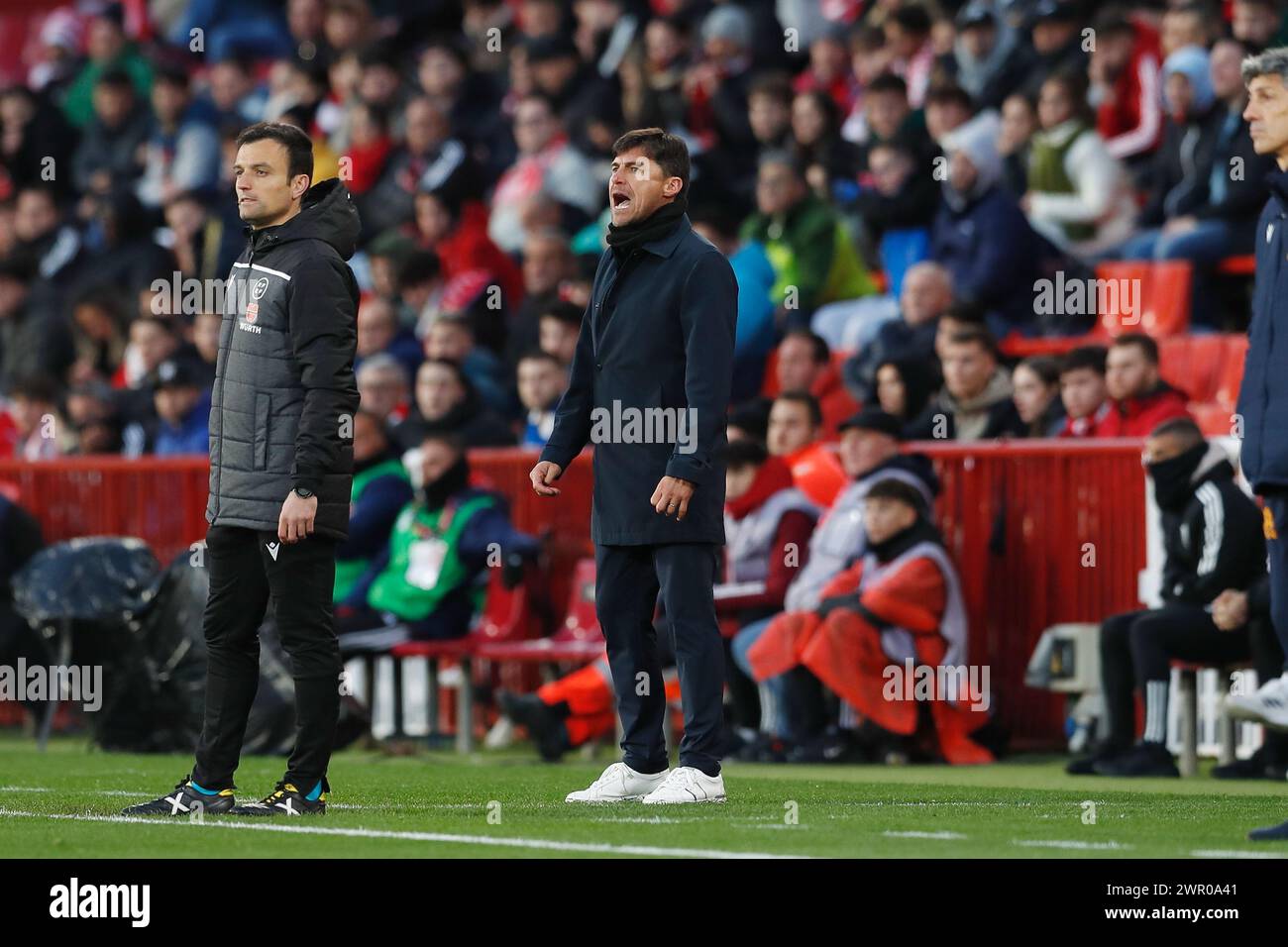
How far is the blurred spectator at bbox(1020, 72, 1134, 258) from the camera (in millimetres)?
16266

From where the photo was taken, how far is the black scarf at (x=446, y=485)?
1454 centimetres

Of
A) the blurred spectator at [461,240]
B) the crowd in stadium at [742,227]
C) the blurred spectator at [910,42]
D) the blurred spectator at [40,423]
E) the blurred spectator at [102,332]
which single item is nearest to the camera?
the crowd in stadium at [742,227]

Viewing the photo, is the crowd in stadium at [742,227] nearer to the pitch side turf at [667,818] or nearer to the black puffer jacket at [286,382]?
the pitch side turf at [667,818]

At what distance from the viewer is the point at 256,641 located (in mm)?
8812

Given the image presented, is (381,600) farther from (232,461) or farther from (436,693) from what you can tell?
(232,461)

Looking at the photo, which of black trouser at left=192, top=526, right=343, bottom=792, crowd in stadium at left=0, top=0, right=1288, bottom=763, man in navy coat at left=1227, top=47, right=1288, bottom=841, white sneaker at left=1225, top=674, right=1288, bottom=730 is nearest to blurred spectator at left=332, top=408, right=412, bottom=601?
crowd in stadium at left=0, top=0, right=1288, bottom=763

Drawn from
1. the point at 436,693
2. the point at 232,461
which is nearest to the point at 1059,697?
the point at 436,693

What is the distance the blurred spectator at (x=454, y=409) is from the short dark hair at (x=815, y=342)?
1.81 m

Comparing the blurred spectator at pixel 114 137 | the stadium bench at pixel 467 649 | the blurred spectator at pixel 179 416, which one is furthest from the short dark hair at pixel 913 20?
the blurred spectator at pixel 114 137

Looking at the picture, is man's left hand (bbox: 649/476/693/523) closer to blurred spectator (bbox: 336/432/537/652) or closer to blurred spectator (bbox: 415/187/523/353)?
blurred spectator (bbox: 336/432/537/652)

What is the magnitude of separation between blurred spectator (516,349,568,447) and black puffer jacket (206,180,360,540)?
264 inches

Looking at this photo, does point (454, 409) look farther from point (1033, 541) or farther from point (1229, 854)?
point (1229, 854)

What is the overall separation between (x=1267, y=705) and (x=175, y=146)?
1647 cm

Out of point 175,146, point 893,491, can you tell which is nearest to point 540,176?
point 175,146
